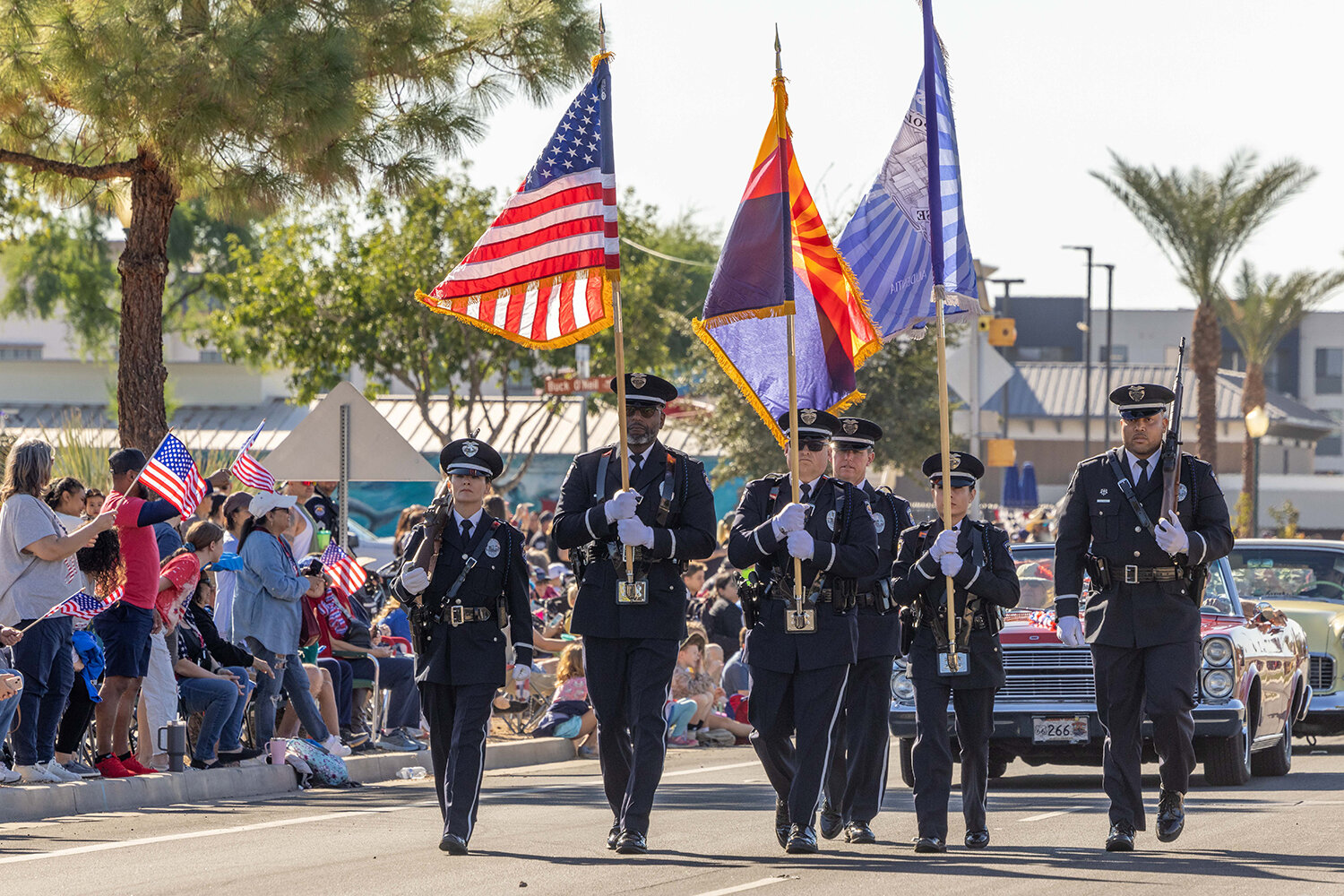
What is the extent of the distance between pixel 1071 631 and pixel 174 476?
5.97 meters

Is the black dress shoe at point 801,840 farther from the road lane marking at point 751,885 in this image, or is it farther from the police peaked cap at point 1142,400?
the police peaked cap at point 1142,400

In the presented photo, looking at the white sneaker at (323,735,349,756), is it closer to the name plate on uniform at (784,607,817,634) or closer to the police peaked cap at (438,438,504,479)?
the police peaked cap at (438,438,504,479)

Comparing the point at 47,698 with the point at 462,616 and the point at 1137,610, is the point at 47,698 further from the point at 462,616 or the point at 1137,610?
the point at 1137,610

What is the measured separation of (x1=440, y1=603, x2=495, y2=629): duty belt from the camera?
9312 millimetres

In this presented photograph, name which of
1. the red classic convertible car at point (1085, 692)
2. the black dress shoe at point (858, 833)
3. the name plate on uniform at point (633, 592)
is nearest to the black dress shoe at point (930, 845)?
the black dress shoe at point (858, 833)

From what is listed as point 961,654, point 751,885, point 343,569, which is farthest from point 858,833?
point 343,569

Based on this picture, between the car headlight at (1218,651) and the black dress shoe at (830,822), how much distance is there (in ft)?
12.2

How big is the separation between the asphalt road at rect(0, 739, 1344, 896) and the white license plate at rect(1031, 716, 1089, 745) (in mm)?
374

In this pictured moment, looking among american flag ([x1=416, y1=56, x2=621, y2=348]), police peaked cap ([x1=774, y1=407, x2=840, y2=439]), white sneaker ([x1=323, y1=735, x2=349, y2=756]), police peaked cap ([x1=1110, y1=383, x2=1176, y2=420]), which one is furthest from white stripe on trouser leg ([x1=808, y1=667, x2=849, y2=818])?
white sneaker ([x1=323, y1=735, x2=349, y2=756])

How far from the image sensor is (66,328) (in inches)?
2537

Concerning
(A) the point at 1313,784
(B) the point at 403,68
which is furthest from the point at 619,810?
(B) the point at 403,68

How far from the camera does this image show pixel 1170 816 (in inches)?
374

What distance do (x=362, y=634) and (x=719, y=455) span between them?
25.2 meters

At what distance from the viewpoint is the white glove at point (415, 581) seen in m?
9.12
